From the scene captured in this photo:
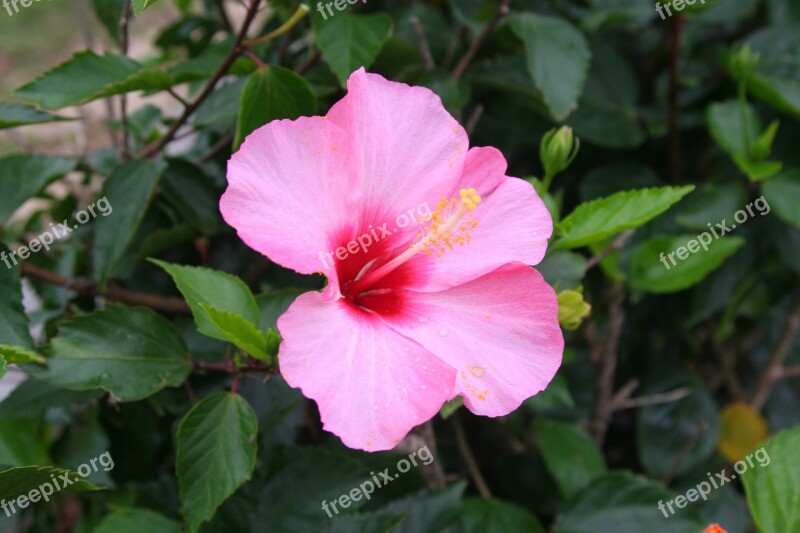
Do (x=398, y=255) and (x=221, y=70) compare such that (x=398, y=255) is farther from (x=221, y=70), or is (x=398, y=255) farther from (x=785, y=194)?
(x=785, y=194)

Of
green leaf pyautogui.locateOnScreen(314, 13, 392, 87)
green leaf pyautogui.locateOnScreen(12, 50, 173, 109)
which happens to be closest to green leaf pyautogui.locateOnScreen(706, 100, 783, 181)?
green leaf pyautogui.locateOnScreen(314, 13, 392, 87)

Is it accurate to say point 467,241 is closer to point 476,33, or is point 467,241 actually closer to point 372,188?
point 372,188

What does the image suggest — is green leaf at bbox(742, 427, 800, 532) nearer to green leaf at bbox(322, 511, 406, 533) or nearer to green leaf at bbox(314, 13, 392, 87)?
green leaf at bbox(322, 511, 406, 533)

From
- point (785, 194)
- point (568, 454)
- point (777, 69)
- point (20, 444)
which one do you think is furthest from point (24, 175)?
point (777, 69)

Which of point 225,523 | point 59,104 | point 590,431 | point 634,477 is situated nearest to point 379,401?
point 225,523

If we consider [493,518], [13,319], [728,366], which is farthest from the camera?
[728,366]

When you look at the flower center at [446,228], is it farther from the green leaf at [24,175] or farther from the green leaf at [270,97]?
the green leaf at [24,175]

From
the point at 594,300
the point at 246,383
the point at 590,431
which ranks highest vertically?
the point at 246,383
